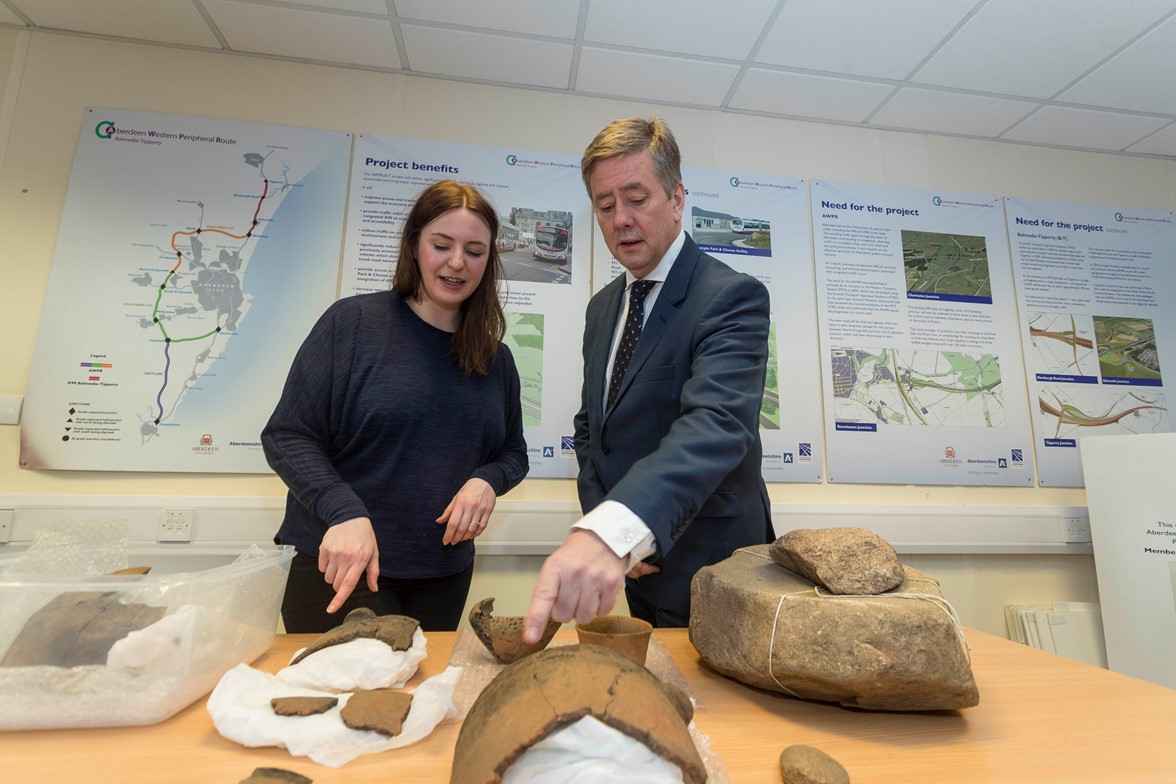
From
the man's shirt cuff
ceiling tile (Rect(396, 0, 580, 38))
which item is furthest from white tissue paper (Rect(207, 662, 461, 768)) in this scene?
ceiling tile (Rect(396, 0, 580, 38))

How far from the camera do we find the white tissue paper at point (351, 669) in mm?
686

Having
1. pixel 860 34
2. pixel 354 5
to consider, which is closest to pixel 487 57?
pixel 354 5

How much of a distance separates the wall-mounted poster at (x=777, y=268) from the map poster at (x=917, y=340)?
68 mm

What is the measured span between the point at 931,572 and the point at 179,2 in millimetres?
3398

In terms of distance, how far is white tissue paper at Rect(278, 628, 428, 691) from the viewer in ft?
2.25

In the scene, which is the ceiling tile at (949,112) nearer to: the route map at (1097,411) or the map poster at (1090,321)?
the map poster at (1090,321)

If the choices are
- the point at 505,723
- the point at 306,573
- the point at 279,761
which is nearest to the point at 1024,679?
the point at 505,723

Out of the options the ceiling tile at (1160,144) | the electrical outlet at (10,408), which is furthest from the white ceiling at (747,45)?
the electrical outlet at (10,408)

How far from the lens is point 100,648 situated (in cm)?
59

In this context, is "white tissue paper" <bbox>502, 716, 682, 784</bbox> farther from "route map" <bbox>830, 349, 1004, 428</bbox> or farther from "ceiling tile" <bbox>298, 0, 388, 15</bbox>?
"ceiling tile" <bbox>298, 0, 388, 15</bbox>

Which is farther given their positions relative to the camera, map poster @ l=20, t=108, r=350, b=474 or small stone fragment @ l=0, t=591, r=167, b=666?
map poster @ l=20, t=108, r=350, b=474

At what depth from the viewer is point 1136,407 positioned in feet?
7.56

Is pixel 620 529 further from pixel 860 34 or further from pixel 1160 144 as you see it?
pixel 1160 144

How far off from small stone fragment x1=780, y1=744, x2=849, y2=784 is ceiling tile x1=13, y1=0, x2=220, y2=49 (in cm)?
259
